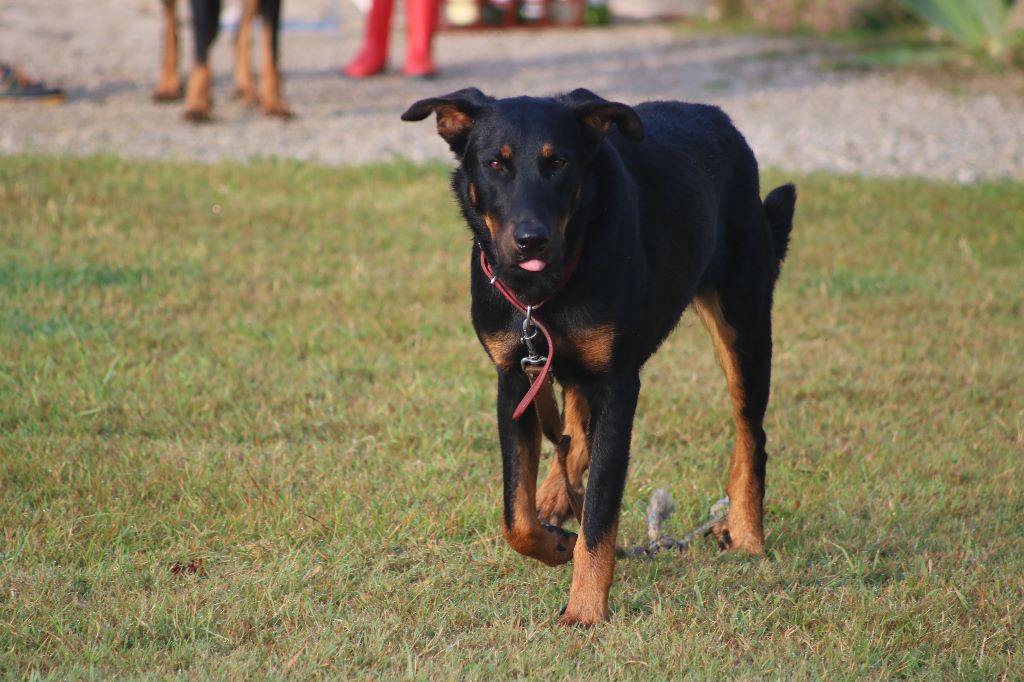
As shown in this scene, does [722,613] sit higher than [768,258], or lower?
lower

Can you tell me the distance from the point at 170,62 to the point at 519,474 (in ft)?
27.6

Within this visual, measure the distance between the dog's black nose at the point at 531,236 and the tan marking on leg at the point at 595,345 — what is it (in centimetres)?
33

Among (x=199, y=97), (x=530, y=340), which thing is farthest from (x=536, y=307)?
(x=199, y=97)

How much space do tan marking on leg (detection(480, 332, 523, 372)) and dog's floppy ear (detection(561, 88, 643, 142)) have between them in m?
0.63

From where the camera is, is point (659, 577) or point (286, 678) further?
point (659, 577)

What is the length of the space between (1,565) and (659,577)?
79.2 inches

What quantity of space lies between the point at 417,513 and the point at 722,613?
1137 mm

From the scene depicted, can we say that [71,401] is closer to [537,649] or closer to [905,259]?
[537,649]

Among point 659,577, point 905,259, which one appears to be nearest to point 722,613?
point 659,577

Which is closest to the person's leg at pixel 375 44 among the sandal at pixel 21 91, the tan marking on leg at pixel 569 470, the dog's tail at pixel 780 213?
the sandal at pixel 21 91

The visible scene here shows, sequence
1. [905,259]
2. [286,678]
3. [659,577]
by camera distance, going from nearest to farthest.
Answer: [286,678], [659,577], [905,259]

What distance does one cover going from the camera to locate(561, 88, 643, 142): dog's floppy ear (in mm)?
3627

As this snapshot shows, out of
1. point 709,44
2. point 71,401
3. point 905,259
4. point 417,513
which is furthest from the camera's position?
point 709,44

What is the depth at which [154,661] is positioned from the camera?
341cm
